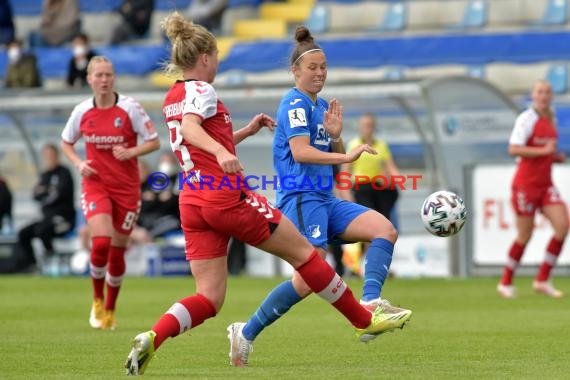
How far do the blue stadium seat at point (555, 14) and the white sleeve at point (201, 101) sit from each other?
16884 millimetres

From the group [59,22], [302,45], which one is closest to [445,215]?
[302,45]

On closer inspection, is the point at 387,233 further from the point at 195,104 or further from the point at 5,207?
the point at 5,207

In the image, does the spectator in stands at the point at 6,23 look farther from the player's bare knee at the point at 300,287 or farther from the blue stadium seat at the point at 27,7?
the player's bare knee at the point at 300,287

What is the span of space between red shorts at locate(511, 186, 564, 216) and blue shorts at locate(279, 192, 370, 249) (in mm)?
6452

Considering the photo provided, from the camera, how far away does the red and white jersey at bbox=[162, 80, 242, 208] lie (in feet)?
24.4

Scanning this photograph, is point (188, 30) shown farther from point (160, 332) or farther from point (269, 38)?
point (269, 38)

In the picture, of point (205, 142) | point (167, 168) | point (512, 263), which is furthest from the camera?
point (167, 168)

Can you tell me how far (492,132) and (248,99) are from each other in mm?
3595

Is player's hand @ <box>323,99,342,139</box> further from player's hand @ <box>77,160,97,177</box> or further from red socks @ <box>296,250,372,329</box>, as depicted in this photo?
player's hand @ <box>77,160,97,177</box>

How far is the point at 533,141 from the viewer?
1467 centimetres

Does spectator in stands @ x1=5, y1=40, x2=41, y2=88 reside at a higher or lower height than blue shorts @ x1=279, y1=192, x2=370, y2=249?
lower

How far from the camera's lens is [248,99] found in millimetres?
19562

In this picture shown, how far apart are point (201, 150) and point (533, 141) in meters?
7.87

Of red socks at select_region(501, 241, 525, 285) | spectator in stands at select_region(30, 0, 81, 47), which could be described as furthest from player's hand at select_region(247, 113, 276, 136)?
spectator in stands at select_region(30, 0, 81, 47)
